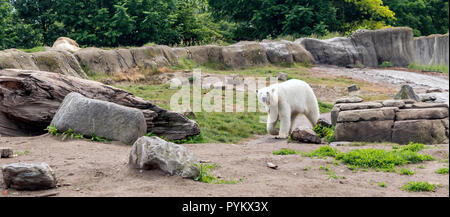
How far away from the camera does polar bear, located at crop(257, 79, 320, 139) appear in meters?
11.5

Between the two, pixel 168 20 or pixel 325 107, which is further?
pixel 168 20

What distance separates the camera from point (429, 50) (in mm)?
27828

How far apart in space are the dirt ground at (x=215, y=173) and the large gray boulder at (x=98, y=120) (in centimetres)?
31

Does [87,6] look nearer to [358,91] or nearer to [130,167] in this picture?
[358,91]

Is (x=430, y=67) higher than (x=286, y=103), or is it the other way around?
(x=430, y=67)

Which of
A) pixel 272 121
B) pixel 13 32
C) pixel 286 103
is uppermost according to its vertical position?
pixel 13 32

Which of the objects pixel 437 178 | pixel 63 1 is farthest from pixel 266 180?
pixel 63 1

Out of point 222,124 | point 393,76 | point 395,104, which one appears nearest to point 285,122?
point 222,124

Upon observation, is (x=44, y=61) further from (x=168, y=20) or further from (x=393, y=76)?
(x=393, y=76)

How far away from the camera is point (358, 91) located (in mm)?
19047

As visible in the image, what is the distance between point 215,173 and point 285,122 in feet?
17.4

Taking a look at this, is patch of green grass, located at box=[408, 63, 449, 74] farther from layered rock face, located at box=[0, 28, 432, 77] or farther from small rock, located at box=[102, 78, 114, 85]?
small rock, located at box=[102, 78, 114, 85]

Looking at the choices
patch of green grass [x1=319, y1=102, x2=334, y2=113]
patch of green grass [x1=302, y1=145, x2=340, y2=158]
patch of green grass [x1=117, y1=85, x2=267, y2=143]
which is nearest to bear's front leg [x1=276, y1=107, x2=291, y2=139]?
patch of green grass [x1=117, y1=85, x2=267, y2=143]

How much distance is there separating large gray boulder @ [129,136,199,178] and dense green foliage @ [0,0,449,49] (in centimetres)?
1840
